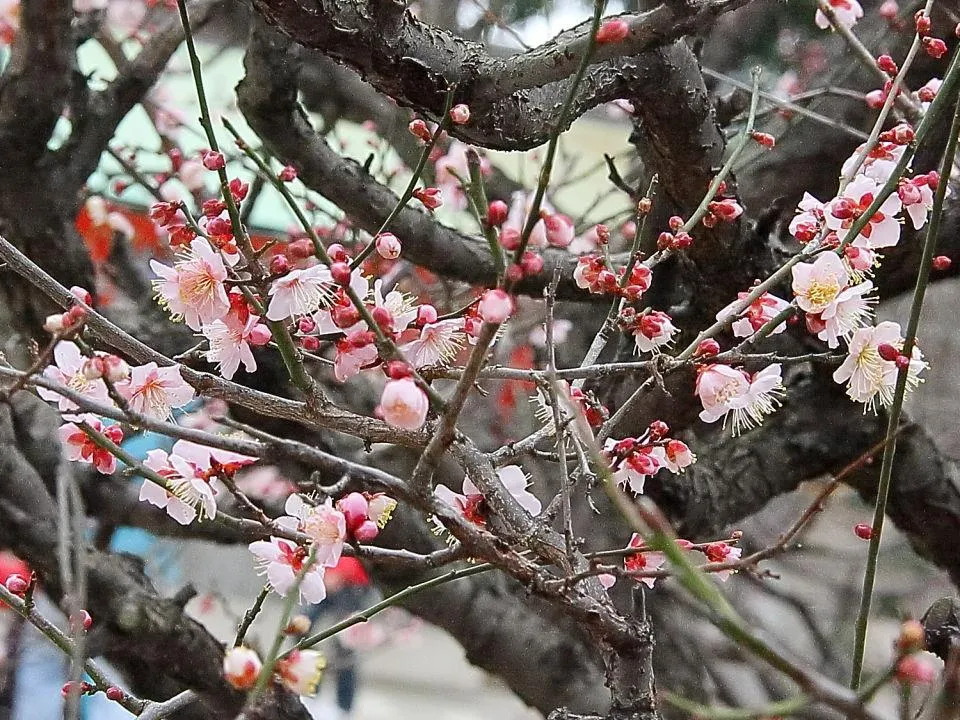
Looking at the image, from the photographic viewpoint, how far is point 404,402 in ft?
1.17

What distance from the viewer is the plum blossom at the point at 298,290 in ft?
1.42

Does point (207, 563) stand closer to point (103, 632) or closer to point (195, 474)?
point (103, 632)

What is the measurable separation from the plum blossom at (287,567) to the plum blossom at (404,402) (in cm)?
12

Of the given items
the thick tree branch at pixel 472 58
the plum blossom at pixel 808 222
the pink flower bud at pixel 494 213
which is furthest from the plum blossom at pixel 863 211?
the pink flower bud at pixel 494 213

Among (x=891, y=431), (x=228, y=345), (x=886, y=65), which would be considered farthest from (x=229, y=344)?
(x=886, y=65)

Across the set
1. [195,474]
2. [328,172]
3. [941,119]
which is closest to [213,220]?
[195,474]

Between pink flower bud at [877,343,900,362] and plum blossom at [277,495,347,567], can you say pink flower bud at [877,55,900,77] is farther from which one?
plum blossom at [277,495,347,567]

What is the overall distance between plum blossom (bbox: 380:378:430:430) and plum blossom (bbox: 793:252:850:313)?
0.24 metres

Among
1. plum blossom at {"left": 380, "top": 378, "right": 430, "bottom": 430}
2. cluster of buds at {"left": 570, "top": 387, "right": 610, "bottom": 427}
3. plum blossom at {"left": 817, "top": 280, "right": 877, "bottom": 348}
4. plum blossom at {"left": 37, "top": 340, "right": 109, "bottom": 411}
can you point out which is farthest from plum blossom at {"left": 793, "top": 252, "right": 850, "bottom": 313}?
plum blossom at {"left": 37, "top": 340, "right": 109, "bottom": 411}

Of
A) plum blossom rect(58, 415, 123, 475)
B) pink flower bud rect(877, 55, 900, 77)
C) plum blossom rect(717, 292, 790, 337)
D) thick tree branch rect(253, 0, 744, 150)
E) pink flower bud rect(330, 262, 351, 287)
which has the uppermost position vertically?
pink flower bud rect(877, 55, 900, 77)

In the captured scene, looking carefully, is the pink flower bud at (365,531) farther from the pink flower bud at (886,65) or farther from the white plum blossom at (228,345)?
the pink flower bud at (886,65)

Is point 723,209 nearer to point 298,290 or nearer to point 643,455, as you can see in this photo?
point 643,455

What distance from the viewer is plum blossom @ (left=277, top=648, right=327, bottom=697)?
35cm

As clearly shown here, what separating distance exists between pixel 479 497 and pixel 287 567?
4.0 inches
